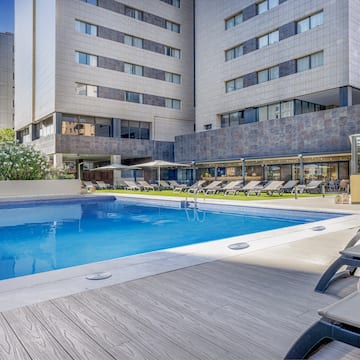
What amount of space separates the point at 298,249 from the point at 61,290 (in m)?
3.19

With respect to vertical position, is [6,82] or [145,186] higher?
[6,82]

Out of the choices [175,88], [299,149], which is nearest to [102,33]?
[175,88]

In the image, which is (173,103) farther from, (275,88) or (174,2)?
(275,88)

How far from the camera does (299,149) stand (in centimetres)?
2086

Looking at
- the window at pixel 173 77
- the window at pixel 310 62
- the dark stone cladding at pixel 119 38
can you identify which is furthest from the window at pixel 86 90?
Result: the window at pixel 310 62

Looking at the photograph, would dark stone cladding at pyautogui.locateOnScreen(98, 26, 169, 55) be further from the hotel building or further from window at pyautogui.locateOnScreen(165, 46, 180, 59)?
window at pyautogui.locateOnScreen(165, 46, 180, 59)

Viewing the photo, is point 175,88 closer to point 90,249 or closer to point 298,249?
point 90,249

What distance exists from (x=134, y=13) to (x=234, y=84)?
11.1 meters

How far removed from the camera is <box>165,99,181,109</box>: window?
31812mm

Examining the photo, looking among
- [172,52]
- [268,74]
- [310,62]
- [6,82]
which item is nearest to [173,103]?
[172,52]

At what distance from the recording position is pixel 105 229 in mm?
9383

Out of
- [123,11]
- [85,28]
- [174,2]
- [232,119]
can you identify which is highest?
[174,2]

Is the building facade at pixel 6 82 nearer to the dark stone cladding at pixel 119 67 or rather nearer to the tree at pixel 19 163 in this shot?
the dark stone cladding at pixel 119 67

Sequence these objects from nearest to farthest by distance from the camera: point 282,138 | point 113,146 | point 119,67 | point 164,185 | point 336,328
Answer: point 336,328 → point 282,138 → point 164,185 → point 113,146 → point 119,67
